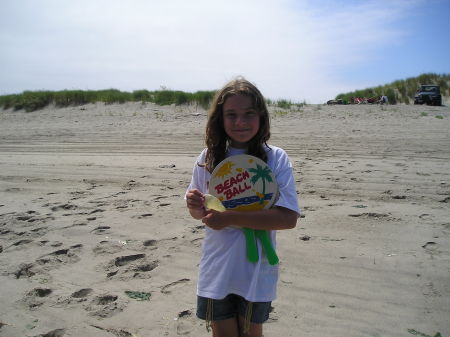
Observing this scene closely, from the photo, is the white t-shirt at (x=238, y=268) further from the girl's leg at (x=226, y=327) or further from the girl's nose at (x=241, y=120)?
the girl's nose at (x=241, y=120)

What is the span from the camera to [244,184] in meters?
1.79

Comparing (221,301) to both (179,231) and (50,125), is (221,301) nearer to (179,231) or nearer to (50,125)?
(179,231)

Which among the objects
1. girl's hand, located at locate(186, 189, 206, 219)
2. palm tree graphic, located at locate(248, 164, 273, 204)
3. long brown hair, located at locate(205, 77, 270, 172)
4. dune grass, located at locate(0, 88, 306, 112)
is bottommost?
girl's hand, located at locate(186, 189, 206, 219)

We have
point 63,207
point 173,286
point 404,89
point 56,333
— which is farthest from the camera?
point 404,89

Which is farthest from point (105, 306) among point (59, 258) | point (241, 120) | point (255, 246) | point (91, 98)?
point (91, 98)

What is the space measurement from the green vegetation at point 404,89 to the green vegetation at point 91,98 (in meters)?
11.9

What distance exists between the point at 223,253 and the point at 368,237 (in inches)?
96.2

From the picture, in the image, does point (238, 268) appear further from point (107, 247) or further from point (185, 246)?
point (107, 247)

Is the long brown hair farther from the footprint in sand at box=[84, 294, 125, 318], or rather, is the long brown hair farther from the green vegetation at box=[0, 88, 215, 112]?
the green vegetation at box=[0, 88, 215, 112]

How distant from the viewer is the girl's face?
72.2 inches

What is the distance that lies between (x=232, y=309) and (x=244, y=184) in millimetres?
611

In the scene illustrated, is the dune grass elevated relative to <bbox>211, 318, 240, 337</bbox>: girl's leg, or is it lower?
elevated

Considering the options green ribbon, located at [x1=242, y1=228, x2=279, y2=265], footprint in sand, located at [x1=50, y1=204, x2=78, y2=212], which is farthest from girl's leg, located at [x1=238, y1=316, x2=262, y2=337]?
footprint in sand, located at [x1=50, y1=204, x2=78, y2=212]

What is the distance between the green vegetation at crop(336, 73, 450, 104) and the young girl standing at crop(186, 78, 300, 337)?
74.9 feet
